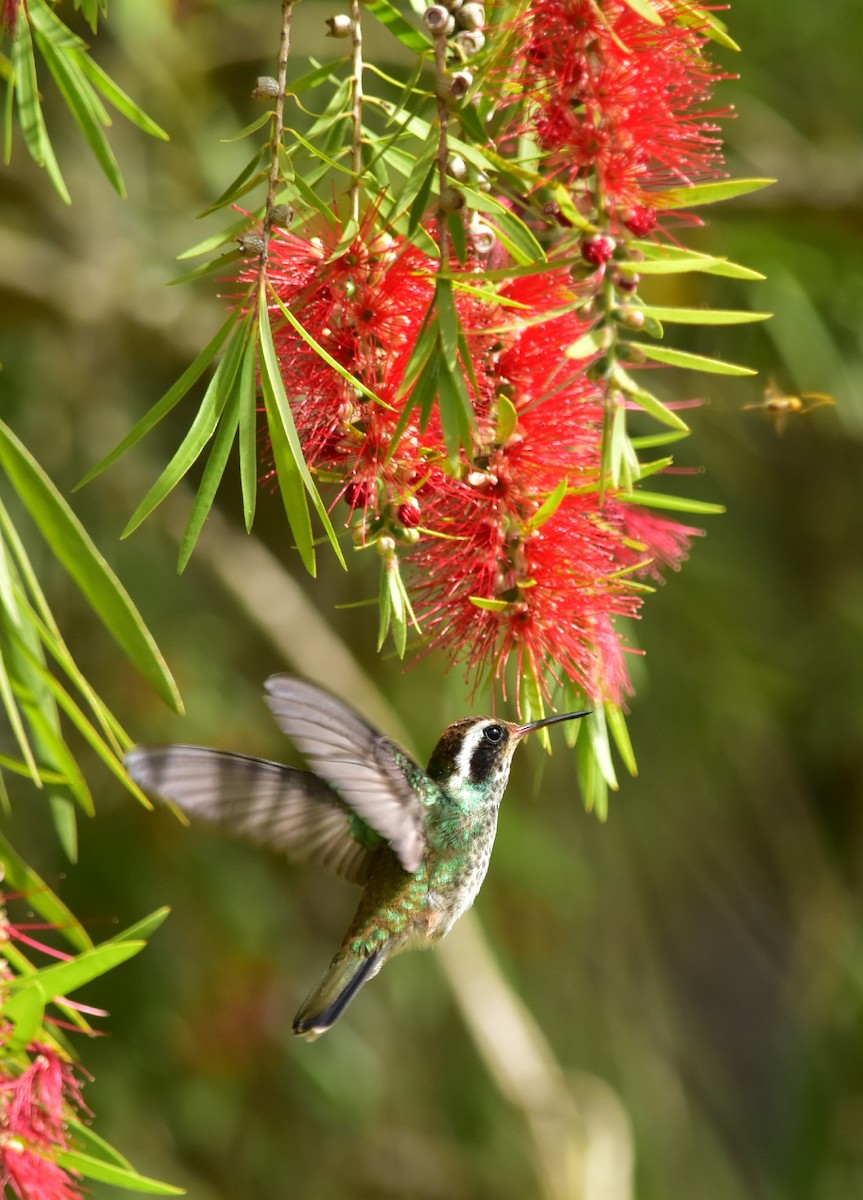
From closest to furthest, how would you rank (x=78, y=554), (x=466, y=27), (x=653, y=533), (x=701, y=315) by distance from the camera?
(x=701, y=315), (x=466, y=27), (x=78, y=554), (x=653, y=533)

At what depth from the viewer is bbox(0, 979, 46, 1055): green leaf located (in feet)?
2.93

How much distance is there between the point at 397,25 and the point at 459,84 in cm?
22

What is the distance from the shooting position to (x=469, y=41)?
0.86 meters

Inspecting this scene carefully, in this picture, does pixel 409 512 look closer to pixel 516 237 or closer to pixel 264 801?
pixel 516 237

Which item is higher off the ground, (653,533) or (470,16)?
(470,16)

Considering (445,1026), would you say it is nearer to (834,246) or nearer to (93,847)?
(93,847)

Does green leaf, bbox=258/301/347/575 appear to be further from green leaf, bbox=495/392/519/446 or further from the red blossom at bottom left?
the red blossom at bottom left

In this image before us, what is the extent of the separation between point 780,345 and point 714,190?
1543 millimetres

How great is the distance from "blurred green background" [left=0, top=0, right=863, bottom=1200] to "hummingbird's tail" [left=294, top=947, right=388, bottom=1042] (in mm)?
721

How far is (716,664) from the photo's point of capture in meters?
2.84

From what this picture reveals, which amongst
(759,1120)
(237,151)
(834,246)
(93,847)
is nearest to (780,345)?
(834,246)

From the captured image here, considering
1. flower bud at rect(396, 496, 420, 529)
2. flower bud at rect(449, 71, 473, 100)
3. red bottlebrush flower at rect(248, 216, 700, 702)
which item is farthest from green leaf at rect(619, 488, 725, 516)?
flower bud at rect(449, 71, 473, 100)

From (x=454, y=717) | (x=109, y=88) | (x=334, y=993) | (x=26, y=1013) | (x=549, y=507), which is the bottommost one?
(x=454, y=717)

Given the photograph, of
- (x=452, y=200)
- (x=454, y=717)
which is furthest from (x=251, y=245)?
(x=454, y=717)
